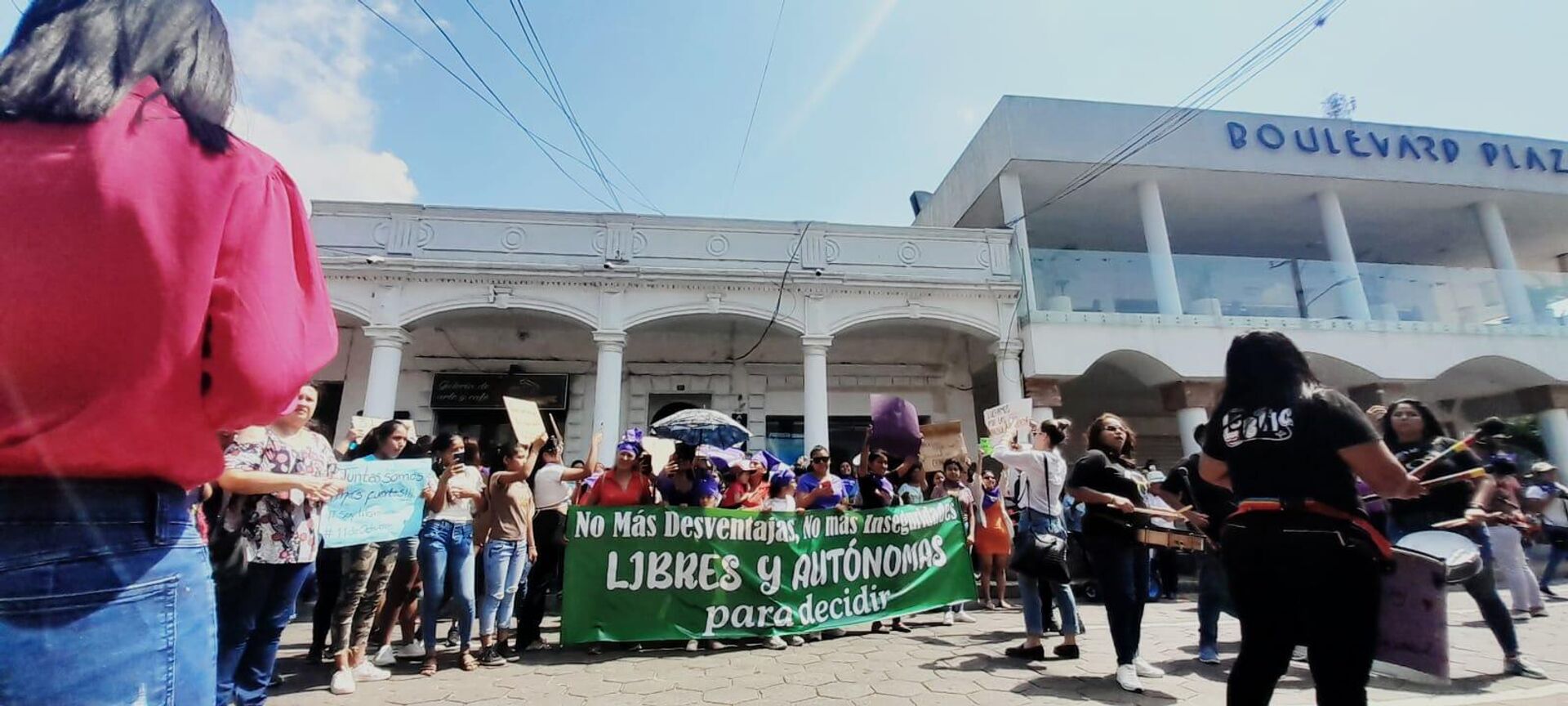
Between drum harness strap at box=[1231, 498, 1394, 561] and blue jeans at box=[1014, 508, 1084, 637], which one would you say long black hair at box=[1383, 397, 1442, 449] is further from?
drum harness strap at box=[1231, 498, 1394, 561]

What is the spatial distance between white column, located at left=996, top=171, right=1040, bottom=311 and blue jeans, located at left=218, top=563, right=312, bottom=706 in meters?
12.1

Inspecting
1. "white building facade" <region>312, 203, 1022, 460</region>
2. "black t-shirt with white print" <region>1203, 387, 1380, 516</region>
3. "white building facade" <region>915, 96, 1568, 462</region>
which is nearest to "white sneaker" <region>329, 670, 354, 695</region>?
"black t-shirt with white print" <region>1203, 387, 1380, 516</region>

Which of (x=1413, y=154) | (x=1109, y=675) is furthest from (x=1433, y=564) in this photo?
(x=1413, y=154)

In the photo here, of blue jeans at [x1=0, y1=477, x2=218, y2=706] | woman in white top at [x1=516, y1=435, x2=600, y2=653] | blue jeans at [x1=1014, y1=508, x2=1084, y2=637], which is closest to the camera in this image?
blue jeans at [x1=0, y1=477, x2=218, y2=706]

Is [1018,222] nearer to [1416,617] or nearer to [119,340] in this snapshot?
[1416,617]

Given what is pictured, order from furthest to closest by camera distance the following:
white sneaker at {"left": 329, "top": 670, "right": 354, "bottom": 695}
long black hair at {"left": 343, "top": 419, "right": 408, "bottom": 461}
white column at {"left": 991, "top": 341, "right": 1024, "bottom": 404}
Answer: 1. white column at {"left": 991, "top": 341, "right": 1024, "bottom": 404}
2. long black hair at {"left": 343, "top": 419, "right": 408, "bottom": 461}
3. white sneaker at {"left": 329, "top": 670, "right": 354, "bottom": 695}

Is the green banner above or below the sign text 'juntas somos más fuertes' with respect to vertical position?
below

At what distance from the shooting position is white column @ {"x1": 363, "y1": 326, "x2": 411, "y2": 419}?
36.2ft

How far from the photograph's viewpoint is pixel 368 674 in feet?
15.3

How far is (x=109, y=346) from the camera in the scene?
3.05 feet

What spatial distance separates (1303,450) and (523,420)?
599 cm

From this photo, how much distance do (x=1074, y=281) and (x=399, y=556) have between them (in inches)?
479

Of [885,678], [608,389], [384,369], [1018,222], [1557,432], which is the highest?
[1018,222]

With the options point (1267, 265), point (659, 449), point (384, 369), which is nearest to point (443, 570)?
point (659, 449)
